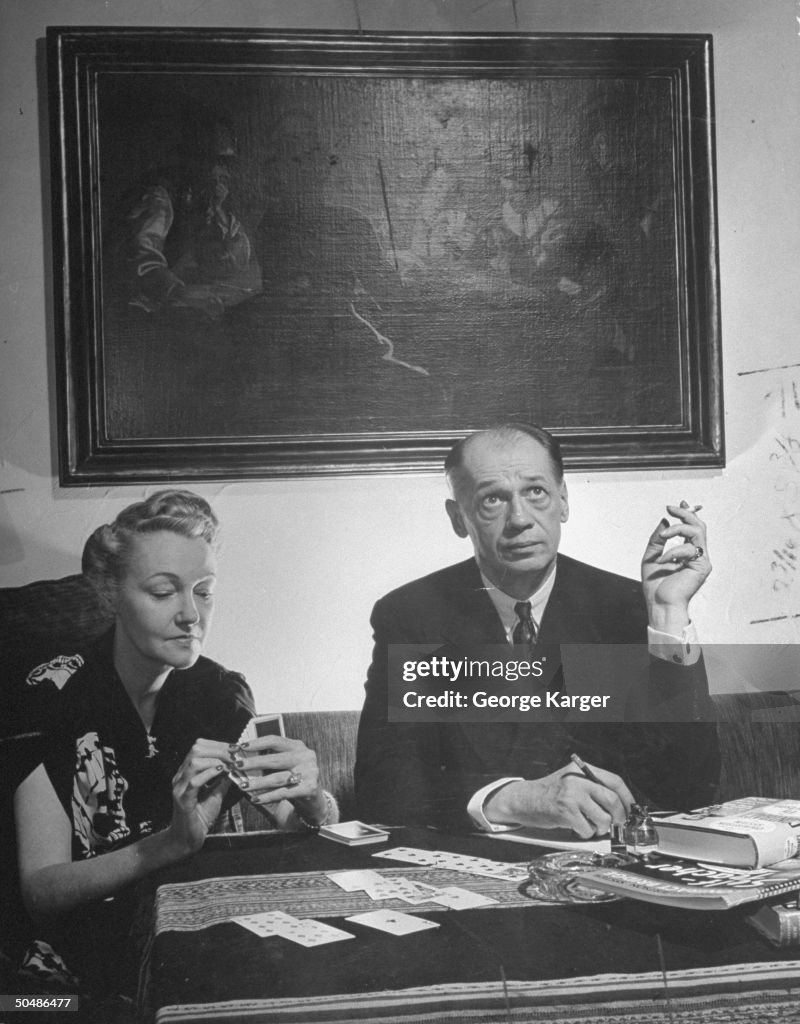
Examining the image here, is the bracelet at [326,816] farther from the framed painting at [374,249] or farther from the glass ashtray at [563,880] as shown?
the framed painting at [374,249]

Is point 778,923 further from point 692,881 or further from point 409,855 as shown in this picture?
point 409,855

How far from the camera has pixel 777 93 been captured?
68.4 inches

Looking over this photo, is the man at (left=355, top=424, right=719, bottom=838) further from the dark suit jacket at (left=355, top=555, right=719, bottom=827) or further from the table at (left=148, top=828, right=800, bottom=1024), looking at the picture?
the table at (left=148, top=828, right=800, bottom=1024)

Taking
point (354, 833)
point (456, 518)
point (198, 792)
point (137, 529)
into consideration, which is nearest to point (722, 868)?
A: point (354, 833)

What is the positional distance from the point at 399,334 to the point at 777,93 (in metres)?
0.81

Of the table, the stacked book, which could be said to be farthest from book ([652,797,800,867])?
the table

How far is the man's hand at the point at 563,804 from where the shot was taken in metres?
1.57

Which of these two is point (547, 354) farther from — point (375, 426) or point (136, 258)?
point (136, 258)

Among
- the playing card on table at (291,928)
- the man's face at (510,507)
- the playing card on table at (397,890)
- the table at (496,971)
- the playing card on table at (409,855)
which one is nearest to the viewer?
the table at (496,971)

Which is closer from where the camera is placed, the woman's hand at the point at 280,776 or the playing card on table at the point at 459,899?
the playing card on table at the point at 459,899

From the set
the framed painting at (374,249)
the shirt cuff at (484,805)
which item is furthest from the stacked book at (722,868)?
the framed painting at (374,249)

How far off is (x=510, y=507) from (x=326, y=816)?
61 centimetres

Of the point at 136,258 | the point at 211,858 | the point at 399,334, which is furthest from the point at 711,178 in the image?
the point at 211,858

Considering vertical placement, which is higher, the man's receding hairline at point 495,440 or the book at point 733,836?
the man's receding hairline at point 495,440
